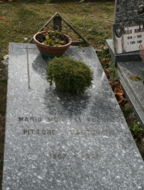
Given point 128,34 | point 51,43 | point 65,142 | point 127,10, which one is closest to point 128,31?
point 128,34

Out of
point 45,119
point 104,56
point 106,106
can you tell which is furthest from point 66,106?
point 104,56

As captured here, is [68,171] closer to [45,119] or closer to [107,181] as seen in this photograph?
[107,181]

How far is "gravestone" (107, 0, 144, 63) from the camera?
379 centimetres

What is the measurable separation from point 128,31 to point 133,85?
1.10 metres

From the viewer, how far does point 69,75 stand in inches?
107

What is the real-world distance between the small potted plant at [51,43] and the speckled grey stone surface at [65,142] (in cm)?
54

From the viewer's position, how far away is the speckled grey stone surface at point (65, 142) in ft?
6.57

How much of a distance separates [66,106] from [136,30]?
6.85 feet

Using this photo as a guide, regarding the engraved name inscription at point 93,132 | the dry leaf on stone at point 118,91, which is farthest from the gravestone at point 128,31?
the engraved name inscription at point 93,132

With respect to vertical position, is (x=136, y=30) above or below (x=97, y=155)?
above

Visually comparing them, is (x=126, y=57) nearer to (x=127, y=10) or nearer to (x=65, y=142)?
(x=127, y=10)

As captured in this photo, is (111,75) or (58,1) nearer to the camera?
(111,75)

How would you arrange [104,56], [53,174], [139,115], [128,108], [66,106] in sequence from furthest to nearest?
1. [104,56]
2. [128,108]
3. [139,115]
4. [66,106]
5. [53,174]

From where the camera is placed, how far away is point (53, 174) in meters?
2.01
